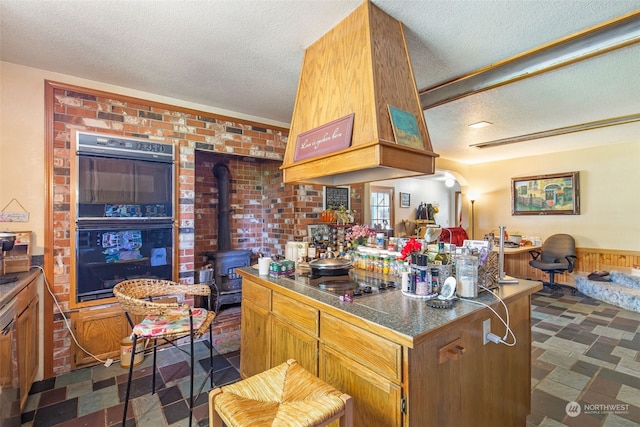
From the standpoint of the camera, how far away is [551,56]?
6.40 ft

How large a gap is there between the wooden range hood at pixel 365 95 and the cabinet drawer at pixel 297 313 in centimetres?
78

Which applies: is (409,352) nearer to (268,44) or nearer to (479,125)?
(268,44)

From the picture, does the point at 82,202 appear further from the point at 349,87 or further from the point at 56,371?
the point at 349,87

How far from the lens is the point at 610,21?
1729mm

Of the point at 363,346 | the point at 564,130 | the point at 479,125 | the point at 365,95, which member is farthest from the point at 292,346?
the point at 564,130

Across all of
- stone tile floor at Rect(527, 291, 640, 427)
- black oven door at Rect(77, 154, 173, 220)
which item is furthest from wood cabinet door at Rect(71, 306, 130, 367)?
stone tile floor at Rect(527, 291, 640, 427)

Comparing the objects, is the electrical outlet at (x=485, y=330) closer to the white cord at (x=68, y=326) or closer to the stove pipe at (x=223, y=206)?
the white cord at (x=68, y=326)

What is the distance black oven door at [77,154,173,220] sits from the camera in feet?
Answer: 8.27

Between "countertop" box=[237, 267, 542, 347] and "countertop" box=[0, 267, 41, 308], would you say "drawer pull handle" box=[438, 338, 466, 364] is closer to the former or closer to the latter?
"countertop" box=[237, 267, 542, 347]

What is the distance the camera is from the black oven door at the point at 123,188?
252 centimetres

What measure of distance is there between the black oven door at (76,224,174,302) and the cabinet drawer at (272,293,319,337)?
1.61 m

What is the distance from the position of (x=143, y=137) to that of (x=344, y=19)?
2151 millimetres

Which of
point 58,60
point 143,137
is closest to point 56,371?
point 143,137

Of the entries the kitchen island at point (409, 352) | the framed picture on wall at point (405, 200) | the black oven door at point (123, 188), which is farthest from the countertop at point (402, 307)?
the framed picture on wall at point (405, 200)
